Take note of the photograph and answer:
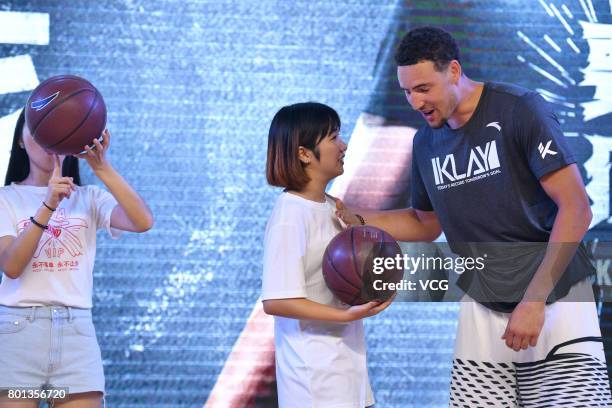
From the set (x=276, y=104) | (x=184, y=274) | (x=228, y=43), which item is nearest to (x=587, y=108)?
(x=276, y=104)

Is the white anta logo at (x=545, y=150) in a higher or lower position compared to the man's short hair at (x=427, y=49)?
lower

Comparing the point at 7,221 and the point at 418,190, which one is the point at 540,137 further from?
the point at 7,221

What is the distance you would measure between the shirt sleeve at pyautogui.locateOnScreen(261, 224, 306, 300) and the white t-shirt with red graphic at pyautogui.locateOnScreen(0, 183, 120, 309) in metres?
0.67

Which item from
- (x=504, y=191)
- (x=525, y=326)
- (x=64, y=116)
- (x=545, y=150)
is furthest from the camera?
(x=64, y=116)

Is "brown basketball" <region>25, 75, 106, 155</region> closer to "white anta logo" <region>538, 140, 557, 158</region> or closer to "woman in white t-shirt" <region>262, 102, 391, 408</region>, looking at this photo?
"woman in white t-shirt" <region>262, 102, 391, 408</region>

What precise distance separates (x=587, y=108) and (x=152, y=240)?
6.89ft

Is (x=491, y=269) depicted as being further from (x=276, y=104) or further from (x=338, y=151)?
(x=276, y=104)

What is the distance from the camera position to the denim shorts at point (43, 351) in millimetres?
2588

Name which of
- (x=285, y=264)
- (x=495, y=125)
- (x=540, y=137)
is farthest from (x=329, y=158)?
(x=540, y=137)

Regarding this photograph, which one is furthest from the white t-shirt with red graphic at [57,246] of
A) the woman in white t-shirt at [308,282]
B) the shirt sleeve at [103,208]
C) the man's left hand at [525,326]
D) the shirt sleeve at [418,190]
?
the man's left hand at [525,326]

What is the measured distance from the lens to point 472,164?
2570 mm

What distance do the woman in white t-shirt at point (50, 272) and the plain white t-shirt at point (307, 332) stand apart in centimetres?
60

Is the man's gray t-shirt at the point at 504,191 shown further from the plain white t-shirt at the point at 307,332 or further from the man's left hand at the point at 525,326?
the plain white t-shirt at the point at 307,332

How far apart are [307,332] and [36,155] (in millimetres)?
1135
